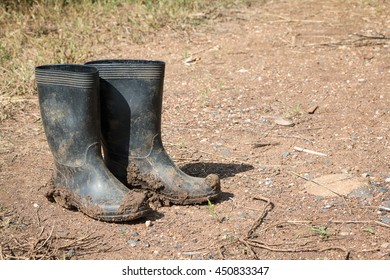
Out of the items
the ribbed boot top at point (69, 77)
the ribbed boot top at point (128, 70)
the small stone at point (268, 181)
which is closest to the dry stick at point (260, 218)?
the small stone at point (268, 181)

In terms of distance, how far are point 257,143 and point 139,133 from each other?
3.02 feet

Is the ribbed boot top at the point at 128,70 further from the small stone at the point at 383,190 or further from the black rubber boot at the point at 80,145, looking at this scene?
the small stone at the point at 383,190

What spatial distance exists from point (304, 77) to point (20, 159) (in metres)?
1.96

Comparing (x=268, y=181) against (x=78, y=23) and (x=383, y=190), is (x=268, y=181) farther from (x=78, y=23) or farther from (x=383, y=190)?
(x=78, y=23)

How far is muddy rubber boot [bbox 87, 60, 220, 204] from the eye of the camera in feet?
8.81

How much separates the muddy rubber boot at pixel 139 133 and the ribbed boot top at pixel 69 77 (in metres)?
0.13

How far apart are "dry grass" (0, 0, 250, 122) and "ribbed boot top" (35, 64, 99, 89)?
73.3 inches

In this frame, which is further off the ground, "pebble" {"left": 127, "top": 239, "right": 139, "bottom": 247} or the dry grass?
"pebble" {"left": 127, "top": 239, "right": 139, "bottom": 247}

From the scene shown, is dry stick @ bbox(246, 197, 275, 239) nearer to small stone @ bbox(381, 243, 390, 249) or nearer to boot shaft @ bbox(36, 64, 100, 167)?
small stone @ bbox(381, 243, 390, 249)

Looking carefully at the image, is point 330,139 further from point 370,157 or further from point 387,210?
point 387,210

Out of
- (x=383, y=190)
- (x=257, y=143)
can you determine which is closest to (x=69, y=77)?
(x=257, y=143)

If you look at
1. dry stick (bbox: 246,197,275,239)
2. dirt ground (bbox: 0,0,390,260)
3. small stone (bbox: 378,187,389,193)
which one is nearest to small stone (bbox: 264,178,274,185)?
dirt ground (bbox: 0,0,390,260)

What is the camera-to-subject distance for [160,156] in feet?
9.13
